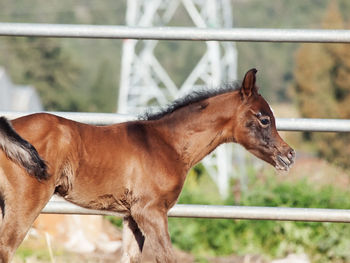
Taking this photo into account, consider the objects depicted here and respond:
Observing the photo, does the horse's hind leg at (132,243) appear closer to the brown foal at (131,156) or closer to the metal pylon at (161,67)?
the brown foal at (131,156)

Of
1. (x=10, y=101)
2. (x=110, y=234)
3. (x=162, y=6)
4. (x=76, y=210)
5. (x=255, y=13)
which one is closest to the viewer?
(x=76, y=210)

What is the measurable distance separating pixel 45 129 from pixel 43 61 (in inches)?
2157

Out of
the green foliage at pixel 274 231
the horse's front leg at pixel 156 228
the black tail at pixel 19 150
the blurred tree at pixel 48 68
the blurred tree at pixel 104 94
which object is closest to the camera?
the black tail at pixel 19 150

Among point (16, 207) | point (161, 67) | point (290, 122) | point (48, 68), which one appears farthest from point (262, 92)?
point (16, 207)

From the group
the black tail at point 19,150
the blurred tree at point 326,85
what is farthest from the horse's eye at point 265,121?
the blurred tree at point 326,85

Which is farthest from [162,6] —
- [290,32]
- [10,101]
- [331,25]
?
[10,101]

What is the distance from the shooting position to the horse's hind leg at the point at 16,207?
12.3 feet

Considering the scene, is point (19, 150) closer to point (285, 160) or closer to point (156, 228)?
point (156, 228)

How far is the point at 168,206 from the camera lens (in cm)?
420

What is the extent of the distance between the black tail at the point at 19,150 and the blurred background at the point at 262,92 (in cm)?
159

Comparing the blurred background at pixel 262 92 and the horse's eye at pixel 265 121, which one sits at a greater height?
the horse's eye at pixel 265 121

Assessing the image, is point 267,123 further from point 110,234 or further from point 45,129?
point 110,234

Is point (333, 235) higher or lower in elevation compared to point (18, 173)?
lower

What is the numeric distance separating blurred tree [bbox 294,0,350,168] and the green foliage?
888 inches
